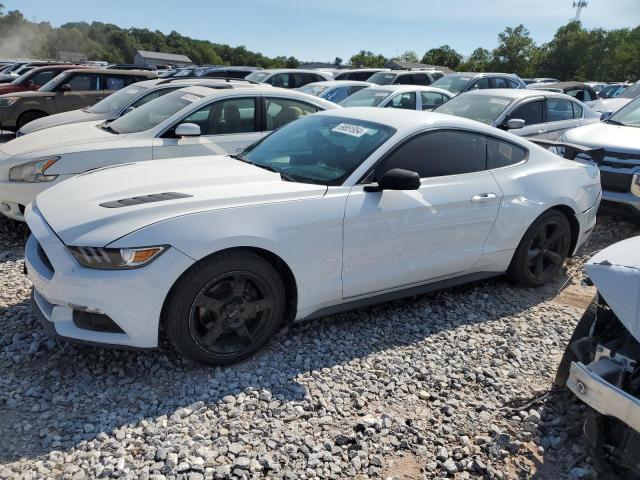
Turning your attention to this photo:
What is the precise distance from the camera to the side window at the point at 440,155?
3893 millimetres

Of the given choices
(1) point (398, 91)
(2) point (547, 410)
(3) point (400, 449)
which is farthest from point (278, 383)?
(1) point (398, 91)

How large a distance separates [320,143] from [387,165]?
1.98 ft

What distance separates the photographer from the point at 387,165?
3.82 metres

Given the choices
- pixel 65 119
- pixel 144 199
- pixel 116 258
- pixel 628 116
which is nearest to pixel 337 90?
pixel 65 119

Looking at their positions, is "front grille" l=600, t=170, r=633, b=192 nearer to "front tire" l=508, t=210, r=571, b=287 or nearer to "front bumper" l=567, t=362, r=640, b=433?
"front tire" l=508, t=210, r=571, b=287

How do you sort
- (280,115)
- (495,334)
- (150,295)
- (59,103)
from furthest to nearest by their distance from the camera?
1. (59,103)
2. (280,115)
3. (495,334)
4. (150,295)

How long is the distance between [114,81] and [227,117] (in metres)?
7.78

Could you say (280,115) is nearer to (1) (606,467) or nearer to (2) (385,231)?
(2) (385,231)

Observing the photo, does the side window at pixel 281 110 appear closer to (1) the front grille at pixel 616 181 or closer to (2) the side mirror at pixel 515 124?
(2) the side mirror at pixel 515 124

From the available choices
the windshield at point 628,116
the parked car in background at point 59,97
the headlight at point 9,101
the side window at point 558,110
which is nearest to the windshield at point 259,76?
the parked car in background at point 59,97

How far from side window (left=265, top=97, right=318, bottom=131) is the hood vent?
3.38m

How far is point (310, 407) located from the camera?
10.0ft

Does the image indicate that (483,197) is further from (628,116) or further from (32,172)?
(628,116)

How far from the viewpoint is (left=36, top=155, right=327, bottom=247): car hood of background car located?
3.05 metres
